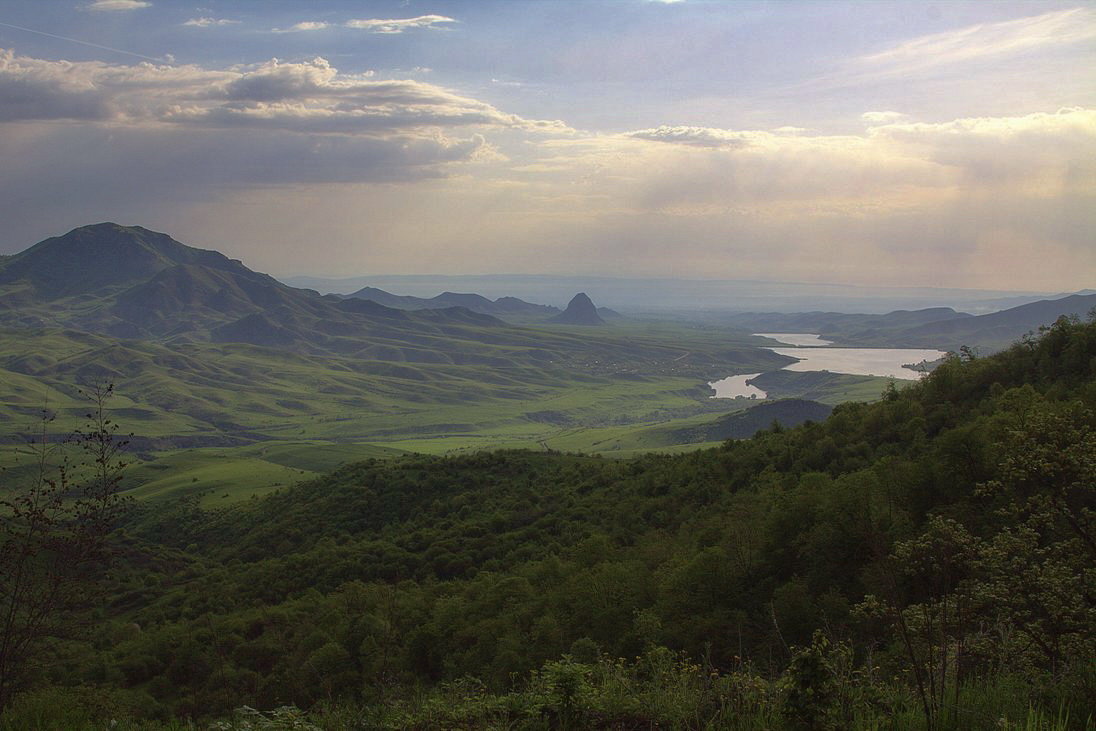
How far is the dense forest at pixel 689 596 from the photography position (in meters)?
9.63

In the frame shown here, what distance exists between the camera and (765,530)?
86.1 ft

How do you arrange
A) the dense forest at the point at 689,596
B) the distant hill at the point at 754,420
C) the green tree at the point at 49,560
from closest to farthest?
the dense forest at the point at 689,596, the green tree at the point at 49,560, the distant hill at the point at 754,420

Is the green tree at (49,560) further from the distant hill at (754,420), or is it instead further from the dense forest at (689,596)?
the distant hill at (754,420)

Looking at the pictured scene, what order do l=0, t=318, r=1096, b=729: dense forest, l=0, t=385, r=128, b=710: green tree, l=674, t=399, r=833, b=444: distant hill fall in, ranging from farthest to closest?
l=674, t=399, r=833, b=444: distant hill
l=0, t=385, r=128, b=710: green tree
l=0, t=318, r=1096, b=729: dense forest

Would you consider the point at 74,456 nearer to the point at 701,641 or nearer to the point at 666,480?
the point at 666,480

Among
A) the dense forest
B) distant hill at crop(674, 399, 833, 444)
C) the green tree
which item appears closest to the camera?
the dense forest

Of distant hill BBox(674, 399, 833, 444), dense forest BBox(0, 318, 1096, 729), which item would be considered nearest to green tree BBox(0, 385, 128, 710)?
dense forest BBox(0, 318, 1096, 729)

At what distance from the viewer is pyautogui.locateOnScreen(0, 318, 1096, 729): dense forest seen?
9.63 m

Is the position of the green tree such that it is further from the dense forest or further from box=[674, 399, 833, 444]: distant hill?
box=[674, 399, 833, 444]: distant hill

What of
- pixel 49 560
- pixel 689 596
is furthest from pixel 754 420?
pixel 49 560

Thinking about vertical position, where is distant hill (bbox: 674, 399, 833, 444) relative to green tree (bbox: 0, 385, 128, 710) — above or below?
below

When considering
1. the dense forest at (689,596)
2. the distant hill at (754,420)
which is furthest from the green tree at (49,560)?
the distant hill at (754,420)

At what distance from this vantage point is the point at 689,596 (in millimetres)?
24094

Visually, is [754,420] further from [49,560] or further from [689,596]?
[49,560]
